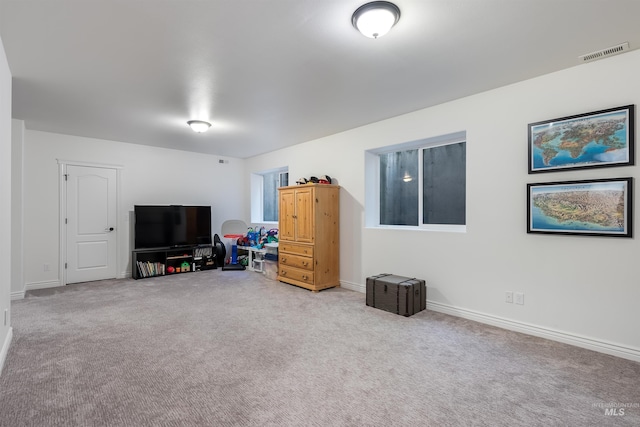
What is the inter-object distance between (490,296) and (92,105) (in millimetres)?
5060

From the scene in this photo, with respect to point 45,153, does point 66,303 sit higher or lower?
lower

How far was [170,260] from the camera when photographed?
5938 mm

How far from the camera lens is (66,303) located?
13.3 ft

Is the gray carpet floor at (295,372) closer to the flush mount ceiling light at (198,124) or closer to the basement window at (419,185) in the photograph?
the basement window at (419,185)

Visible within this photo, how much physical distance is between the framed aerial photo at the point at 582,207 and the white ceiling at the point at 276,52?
1078mm

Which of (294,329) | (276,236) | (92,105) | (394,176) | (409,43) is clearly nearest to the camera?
(409,43)

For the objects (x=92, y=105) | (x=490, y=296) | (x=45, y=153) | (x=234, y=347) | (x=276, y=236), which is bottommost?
(x=234, y=347)

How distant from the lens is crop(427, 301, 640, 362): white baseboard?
8.26ft

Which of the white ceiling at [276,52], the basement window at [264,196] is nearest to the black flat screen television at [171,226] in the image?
the basement window at [264,196]

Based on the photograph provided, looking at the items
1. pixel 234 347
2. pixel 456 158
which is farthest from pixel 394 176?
pixel 234 347

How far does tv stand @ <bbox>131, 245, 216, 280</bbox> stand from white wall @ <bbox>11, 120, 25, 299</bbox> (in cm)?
149

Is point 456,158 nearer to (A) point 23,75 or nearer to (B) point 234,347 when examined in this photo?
(B) point 234,347

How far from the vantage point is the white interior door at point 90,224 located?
5.16m

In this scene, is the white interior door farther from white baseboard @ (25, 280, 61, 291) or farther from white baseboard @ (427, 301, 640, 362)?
white baseboard @ (427, 301, 640, 362)
